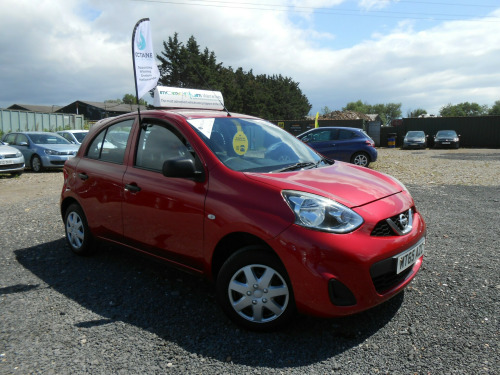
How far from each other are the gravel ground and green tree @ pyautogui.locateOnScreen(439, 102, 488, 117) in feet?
342

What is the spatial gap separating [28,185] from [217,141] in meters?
9.79

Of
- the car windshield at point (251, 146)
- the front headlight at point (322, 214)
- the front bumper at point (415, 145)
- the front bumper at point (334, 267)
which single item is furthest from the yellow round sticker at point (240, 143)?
the front bumper at point (415, 145)

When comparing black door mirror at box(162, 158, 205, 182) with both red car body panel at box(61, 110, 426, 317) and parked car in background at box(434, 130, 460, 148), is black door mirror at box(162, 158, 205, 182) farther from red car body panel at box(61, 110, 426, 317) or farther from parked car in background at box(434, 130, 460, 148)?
parked car in background at box(434, 130, 460, 148)

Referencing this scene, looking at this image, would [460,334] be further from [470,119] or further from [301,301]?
[470,119]

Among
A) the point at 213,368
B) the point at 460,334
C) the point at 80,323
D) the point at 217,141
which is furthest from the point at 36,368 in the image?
the point at 460,334

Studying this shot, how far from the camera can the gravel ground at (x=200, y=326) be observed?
8.13ft

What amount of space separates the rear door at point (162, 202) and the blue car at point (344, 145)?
10203mm

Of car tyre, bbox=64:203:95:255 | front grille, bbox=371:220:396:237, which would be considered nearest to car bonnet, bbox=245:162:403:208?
front grille, bbox=371:220:396:237

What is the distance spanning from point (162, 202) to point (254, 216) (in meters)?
0.97

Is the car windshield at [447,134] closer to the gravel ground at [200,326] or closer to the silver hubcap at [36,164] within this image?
the silver hubcap at [36,164]

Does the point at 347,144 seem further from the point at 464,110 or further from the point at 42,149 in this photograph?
the point at 464,110

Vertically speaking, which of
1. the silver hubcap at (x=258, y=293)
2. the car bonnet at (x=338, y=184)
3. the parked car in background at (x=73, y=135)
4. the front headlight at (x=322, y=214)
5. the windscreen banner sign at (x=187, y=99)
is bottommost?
the silver hubcap at (x=258, y=293)

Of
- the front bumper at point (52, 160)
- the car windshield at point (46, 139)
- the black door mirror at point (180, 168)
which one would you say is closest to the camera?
the black door mirror at point (180, 168)

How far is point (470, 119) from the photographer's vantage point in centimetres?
3083
